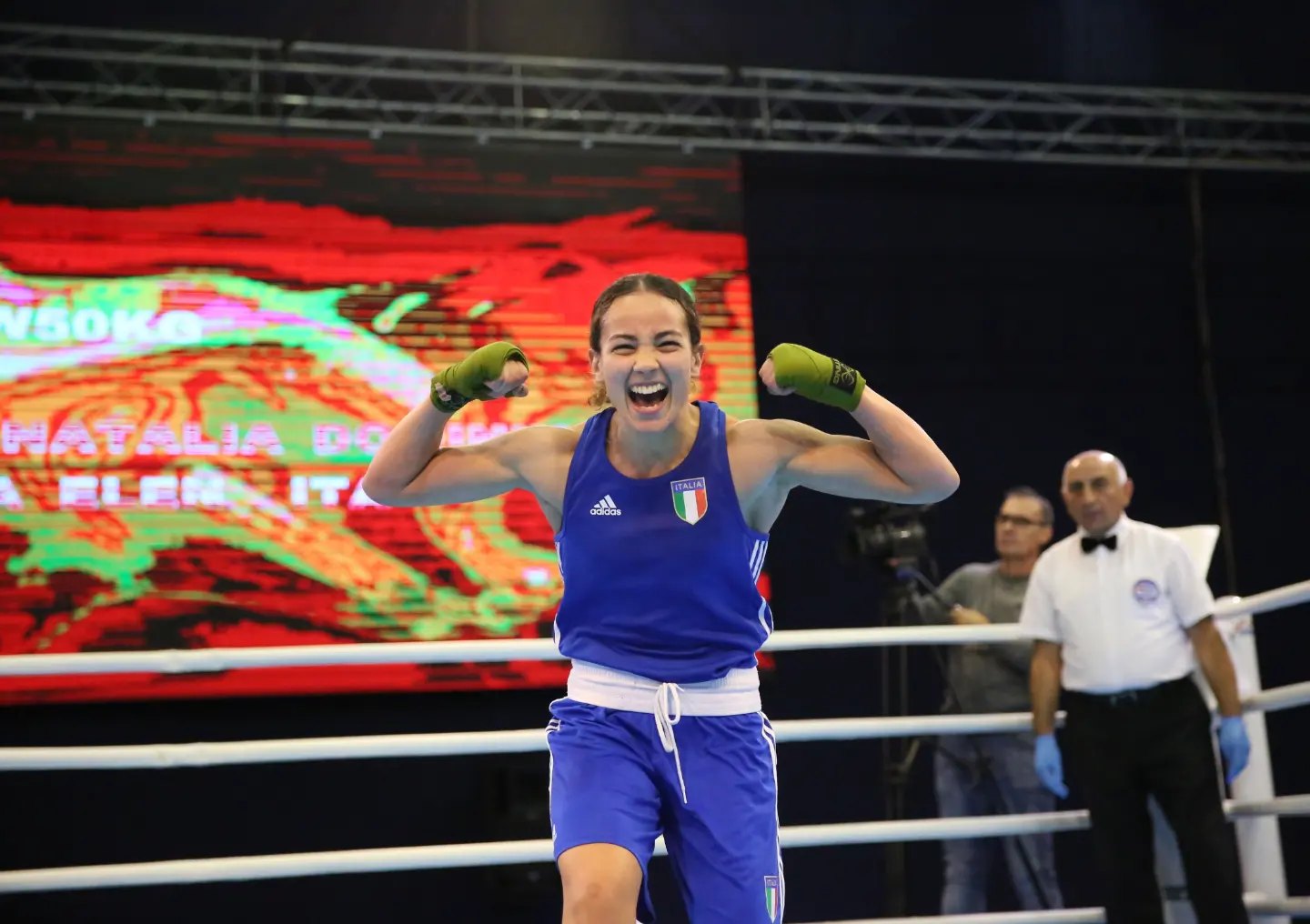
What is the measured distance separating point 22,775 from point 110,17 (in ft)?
10.2

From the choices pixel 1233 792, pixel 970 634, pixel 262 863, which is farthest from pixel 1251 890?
pixel 262 863

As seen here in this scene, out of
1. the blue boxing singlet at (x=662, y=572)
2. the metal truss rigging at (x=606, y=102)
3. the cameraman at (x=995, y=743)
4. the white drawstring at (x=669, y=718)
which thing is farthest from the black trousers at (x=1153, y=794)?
the metal truss rigging at (x=606, y=102)

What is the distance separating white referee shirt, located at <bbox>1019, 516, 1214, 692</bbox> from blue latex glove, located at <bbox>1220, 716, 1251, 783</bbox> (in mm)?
157

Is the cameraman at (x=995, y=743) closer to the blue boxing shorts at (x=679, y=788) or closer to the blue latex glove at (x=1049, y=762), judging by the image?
the blue latex glove at (x=1049, y=762)

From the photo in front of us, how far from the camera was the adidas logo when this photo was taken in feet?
6.82

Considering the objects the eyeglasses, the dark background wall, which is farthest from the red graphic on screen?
the eyeglasses

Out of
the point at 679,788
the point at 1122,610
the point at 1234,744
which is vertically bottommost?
the point at 1234,744

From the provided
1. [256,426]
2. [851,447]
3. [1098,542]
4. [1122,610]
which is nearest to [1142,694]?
[1122,610]

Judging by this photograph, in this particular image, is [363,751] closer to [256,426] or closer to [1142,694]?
[1142,694]

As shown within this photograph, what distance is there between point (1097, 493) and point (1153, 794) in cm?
77

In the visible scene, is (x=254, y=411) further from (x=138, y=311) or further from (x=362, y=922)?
(x=362, y=922)

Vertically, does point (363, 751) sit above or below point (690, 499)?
below

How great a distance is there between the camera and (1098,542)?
3480mm

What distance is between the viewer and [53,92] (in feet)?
18.5
